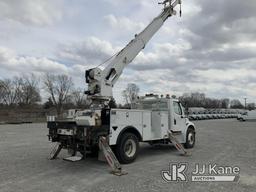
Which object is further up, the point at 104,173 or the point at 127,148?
the point at 127,148

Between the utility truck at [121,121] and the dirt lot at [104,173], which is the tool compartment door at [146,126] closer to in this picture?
the utility truck at [121,121]

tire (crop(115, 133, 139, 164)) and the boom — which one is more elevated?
the boom

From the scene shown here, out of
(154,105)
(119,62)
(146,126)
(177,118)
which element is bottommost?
(146,126)

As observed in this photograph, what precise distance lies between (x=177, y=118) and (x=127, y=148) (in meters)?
3.55

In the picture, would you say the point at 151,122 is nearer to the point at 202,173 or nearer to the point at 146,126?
the point at 146,126

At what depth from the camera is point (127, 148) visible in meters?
9.94

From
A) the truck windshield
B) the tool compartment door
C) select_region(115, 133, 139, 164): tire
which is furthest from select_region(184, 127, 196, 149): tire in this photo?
select_region(115, 133, 139, 164): tire

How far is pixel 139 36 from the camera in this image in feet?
40.7

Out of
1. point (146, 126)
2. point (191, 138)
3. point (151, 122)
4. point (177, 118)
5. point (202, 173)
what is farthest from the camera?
point (191, 138)

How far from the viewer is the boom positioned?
33.9ft

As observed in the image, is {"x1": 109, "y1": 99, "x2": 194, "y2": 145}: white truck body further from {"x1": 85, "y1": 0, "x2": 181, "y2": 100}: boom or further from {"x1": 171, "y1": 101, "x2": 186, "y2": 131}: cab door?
{"x1": 85, "y1": 0, "x2": 181, "y2": 100}: boom

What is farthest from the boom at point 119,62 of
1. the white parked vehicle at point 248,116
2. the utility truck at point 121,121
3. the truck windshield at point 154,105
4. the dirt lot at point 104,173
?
the white parked vehicle at point 248,116

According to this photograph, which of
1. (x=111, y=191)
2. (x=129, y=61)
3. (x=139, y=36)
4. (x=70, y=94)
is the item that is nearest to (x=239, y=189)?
(x=111, y=191)

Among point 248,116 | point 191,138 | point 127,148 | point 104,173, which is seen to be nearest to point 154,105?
point 191,138
